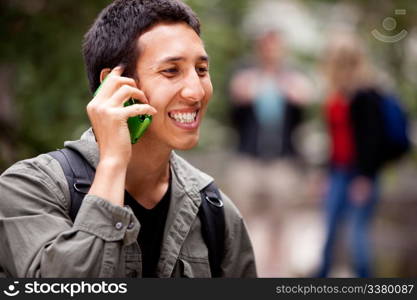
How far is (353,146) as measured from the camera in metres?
8.25

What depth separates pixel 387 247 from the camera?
11133 mm

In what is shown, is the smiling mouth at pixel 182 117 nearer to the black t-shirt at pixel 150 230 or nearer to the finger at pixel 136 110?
the finger at pixel 136 110

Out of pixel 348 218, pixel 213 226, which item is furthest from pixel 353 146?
pixel 213 226

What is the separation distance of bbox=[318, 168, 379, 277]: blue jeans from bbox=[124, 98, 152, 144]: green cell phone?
5.06 metres

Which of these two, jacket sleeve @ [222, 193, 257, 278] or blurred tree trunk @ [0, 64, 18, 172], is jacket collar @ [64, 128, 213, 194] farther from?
blurred tree trunk @ [0, 64, 18, 172]

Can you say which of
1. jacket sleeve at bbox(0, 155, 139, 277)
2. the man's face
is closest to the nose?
the man's face

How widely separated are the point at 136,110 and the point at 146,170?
0.44 meters

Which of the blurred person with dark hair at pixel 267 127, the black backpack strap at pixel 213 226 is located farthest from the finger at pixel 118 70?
the blurred person with dark hair at pixel 267 127

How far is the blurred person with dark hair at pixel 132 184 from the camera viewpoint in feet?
10.1

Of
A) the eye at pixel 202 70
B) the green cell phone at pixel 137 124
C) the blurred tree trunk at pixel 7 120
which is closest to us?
the green cell phone at pixel 137 124

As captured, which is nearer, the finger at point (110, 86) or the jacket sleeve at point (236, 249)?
the finger at point (110, 86)

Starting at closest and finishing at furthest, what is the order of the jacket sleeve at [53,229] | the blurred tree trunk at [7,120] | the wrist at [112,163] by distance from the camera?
the jacket sleeve at [53,229] < the wrist at [112,163] < the blurred tree trunk at [7,120]

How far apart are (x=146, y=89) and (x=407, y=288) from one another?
1402 mm

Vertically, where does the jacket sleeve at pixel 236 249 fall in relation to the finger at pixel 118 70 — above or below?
below
